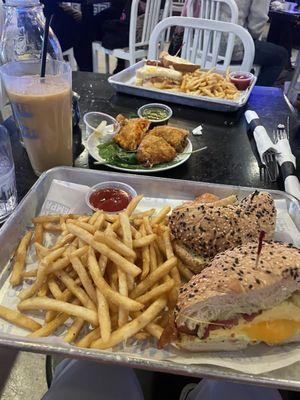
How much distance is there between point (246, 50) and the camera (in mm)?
3586

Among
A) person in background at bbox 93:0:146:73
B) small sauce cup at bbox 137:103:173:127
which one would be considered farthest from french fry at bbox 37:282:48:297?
Answer: person in background at bbox 93:0:146:73

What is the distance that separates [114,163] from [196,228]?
802mm

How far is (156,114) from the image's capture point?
102 inches

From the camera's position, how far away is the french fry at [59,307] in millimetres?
1176

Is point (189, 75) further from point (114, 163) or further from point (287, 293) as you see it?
point (287, 293)

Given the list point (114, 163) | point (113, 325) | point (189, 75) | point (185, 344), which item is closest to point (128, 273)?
point (113, 325)

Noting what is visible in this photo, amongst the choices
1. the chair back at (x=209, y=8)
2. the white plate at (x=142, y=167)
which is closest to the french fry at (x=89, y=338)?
the white plate at (x=142, y=167)

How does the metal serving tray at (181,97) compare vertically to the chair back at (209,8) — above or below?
below

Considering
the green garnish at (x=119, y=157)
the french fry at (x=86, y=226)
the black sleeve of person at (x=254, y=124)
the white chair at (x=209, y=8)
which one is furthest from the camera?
the white chair at (x=209, y=8)

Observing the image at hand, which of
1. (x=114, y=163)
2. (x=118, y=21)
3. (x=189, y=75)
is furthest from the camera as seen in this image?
(x=118, y=21)

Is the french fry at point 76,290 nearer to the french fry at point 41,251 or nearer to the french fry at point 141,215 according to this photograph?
the french fry at point 41,251

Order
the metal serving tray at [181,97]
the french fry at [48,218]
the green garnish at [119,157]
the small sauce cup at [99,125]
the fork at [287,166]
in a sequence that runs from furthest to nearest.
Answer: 1. the metal serving tray at [181,97]
2. the small sauce cup at [99,125]
3. the green garnish at [119,157]
4. the fork at [287,166]
5. the french fry at [48,218]

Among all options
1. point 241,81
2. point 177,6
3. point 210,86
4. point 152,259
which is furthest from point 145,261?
point 177,6

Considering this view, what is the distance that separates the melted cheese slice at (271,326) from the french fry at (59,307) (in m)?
0.39
